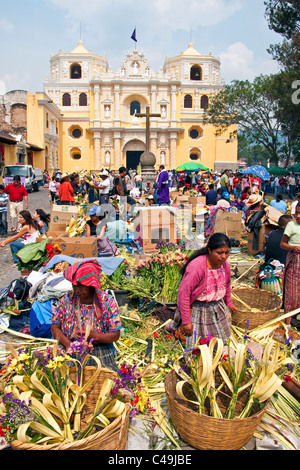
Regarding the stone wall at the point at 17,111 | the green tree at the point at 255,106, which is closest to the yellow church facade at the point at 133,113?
the stone wall at the point at 17,111

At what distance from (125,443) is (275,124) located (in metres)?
25.3

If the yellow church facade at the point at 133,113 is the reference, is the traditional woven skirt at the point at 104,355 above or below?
below

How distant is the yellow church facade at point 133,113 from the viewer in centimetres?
4447

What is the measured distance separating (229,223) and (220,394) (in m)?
6.07

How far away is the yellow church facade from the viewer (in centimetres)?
4447

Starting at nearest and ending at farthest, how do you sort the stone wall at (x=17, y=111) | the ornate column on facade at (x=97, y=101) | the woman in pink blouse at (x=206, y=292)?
the woman in pink blouse at (x=206, y=292) < the stone wall at (x=17, y=111) < the ornate column on facade at (x=97, y=101)

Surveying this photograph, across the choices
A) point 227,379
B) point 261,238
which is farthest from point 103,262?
point 261,238

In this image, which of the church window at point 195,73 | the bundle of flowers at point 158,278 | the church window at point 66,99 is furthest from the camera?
the church window at point 195,73

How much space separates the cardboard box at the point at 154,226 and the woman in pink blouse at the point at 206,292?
149 inches

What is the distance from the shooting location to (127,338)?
14.5 feet

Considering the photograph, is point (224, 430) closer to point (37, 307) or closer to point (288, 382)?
point (288, 382)

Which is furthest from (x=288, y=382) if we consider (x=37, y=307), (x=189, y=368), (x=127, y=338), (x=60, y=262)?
(x=60, y=262)

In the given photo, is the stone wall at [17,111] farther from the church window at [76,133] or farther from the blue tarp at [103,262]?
the blue tarp at [103,262]

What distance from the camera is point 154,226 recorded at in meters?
7.50
